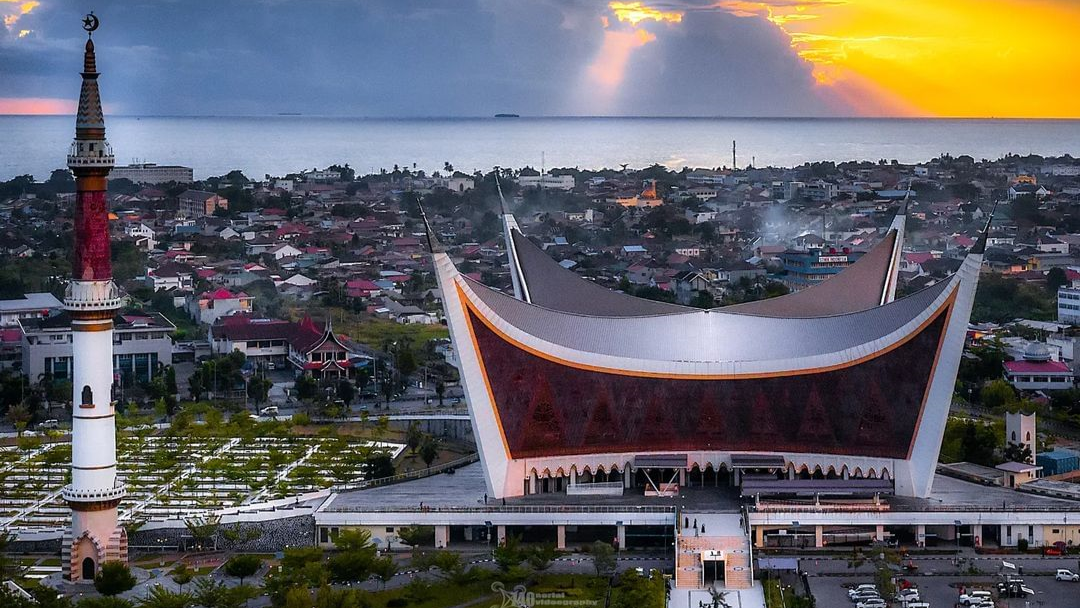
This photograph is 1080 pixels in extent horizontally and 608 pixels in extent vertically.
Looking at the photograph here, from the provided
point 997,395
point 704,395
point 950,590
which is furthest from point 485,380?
point 997,395

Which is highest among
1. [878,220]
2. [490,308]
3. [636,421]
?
[878,220]

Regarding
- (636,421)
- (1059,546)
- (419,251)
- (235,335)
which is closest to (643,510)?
(636,421)

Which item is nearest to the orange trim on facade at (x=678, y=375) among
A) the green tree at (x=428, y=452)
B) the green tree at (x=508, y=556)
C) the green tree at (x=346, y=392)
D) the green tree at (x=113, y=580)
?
the green tree at (x=508, y=556)

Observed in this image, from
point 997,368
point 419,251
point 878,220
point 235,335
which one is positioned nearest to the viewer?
point 997,368

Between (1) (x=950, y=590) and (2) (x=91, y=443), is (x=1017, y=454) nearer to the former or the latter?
(1) (x=950, y=590)

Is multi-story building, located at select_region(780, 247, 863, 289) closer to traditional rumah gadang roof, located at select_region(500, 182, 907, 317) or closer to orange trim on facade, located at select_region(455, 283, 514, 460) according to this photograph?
traditional rumah gadang roof, located at select_region(500, 182, 907, 317)

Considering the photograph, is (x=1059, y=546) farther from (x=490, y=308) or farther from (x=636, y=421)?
(x=490, y=308)

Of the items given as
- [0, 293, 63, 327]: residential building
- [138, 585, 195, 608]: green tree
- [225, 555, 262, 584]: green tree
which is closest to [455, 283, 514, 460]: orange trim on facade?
[225, 555, 262, 584]: green tree
